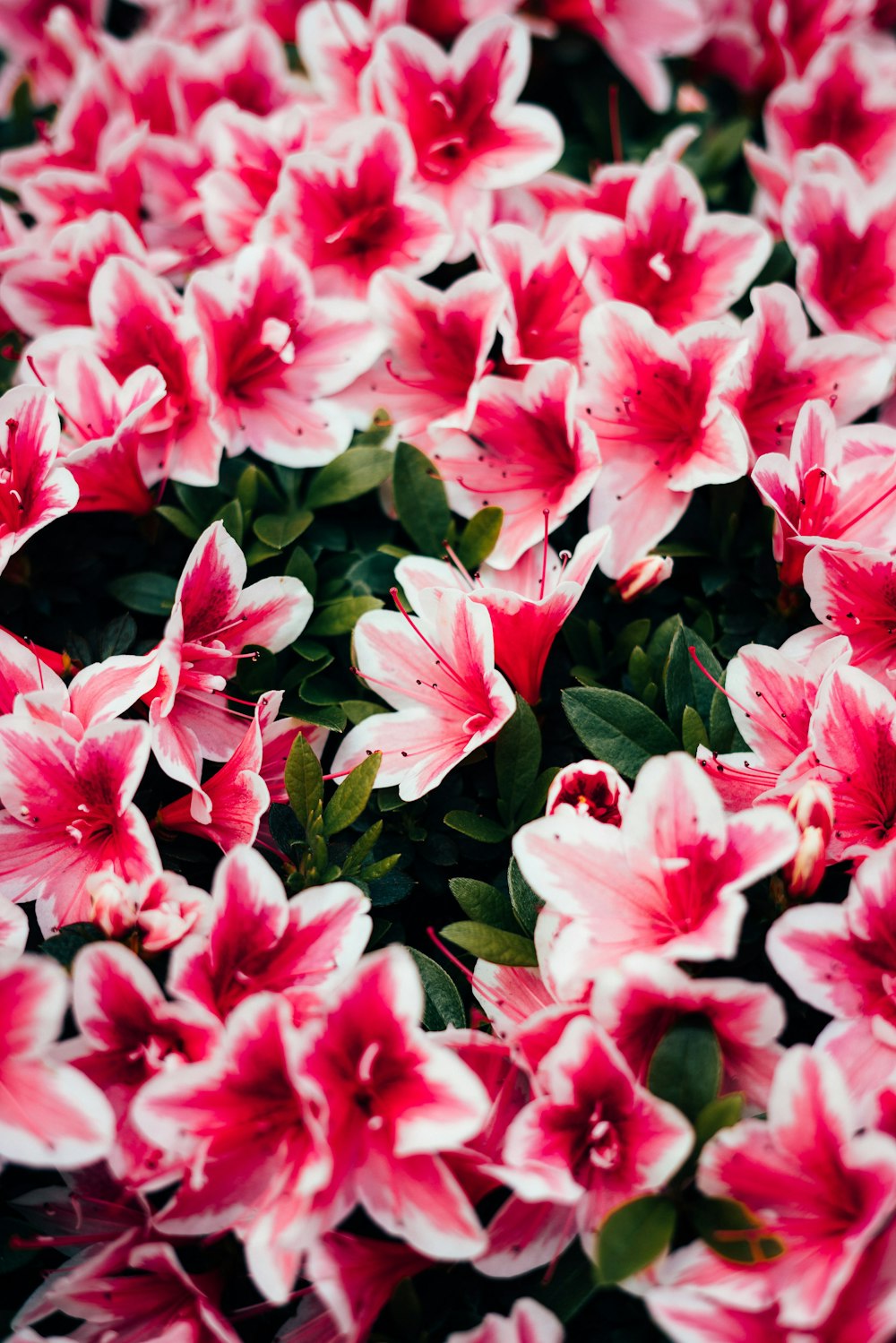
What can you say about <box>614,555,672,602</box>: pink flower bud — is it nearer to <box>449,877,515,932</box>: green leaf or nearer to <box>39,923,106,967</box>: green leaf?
<box>449,877,515,932</box>: green leaf

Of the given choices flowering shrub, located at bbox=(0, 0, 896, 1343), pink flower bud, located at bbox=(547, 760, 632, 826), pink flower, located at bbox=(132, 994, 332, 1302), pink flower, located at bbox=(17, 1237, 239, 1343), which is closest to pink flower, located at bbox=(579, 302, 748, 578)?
flowering shrub, located at bbox=(0, 0, 896, 1343)

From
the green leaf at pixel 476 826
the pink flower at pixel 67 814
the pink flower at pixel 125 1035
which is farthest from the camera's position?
the green leaf at pixel 476 826

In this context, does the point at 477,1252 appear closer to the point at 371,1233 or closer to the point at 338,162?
the point at 371,1233

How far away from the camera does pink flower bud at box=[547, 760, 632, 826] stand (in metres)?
1.19

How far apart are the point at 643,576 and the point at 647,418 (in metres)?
0.23

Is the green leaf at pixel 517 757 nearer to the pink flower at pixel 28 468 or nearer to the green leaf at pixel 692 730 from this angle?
the green leaf at pixel 692 730

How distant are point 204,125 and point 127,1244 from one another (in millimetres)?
1509

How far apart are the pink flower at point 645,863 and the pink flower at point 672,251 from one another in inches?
28.5

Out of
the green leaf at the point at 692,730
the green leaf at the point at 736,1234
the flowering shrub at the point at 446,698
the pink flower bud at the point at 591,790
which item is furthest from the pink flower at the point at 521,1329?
the green leaf at the point at 692,730

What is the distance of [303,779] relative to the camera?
1.24 meters

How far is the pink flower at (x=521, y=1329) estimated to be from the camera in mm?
1002

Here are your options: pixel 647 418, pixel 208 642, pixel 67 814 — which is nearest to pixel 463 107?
pixel 647 418

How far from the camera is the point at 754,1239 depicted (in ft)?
3.24

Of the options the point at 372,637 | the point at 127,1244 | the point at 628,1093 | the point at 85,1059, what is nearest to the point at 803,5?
the point at 372,637
